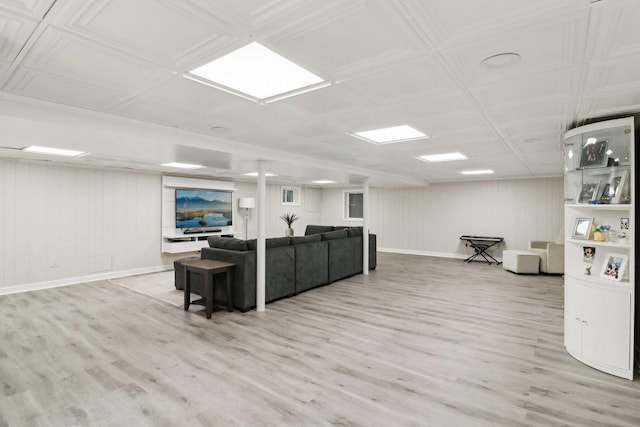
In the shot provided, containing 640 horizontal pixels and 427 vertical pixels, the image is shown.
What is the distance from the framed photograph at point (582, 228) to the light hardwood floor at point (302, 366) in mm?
1198

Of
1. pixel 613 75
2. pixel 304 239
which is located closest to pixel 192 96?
pixel 613 75

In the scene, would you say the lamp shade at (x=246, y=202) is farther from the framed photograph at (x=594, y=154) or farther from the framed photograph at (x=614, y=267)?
the framed photograph at (x=614, y=267)

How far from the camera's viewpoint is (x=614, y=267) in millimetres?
2908

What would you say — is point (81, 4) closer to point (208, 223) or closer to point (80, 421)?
point (80, 421)

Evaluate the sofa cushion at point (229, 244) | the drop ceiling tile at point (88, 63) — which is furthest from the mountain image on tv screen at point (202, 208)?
the drop ceiling tile at point (88, 63)

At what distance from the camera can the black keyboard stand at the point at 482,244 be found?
865 centimetres

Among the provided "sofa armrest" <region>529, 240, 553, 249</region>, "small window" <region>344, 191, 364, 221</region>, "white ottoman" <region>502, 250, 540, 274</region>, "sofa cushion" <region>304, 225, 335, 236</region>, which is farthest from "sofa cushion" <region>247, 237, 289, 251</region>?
"small window" <region>344, 191, 364, 221</region>

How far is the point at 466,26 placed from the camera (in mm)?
1581

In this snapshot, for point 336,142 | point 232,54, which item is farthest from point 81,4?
point 336,142

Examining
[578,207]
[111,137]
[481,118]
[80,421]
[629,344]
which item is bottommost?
[80,421]

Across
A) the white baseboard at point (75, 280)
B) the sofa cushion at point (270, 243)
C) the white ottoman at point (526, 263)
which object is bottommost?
the white baseboard at point (75, 280)

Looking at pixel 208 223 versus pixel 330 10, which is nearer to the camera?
pixel 330 10

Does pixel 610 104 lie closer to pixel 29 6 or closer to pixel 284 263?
pixel 29 6

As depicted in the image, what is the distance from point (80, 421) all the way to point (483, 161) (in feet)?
20.9
